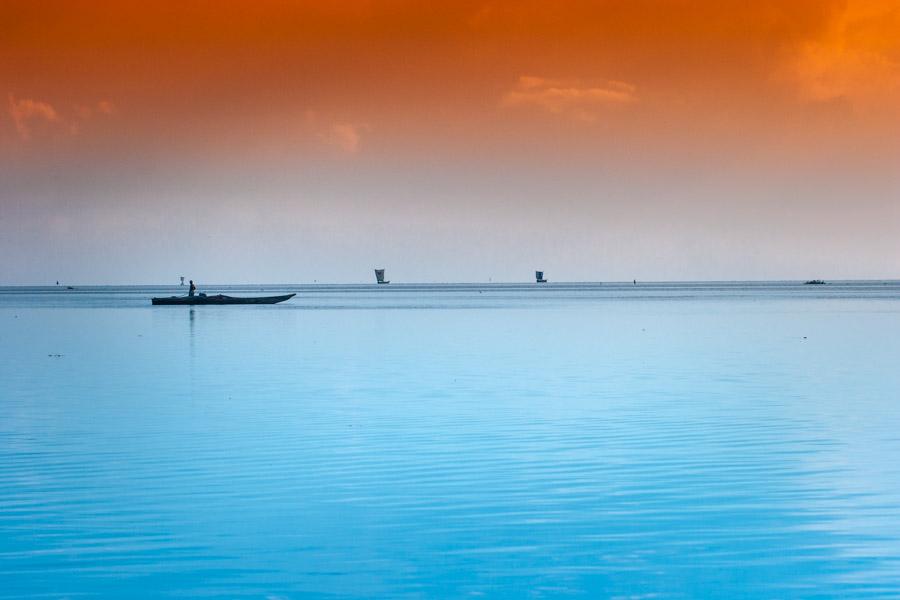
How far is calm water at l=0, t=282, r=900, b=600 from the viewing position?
12586 millimetres

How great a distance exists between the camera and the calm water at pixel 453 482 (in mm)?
12586

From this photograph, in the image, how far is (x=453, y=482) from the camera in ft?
58.0

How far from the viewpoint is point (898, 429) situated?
2323 cm

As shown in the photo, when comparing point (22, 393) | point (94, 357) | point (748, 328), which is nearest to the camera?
point (22, 393)

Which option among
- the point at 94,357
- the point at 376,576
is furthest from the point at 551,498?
the point at 94,357

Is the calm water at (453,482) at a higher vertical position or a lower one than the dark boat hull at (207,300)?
lower

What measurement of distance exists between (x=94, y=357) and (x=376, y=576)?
36601 mm

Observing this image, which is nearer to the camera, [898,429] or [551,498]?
[551,498]

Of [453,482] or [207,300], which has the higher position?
[207,300]

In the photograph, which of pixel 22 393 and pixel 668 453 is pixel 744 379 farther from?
pixel 22 393

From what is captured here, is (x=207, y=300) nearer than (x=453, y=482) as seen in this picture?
No

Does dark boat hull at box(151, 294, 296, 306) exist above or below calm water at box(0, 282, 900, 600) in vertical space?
above

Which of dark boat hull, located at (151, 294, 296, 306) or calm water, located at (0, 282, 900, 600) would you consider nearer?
calm water, located at (0, 282, 900, 600)

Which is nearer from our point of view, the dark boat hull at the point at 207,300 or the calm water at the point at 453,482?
the calm water at the point at 453,482
